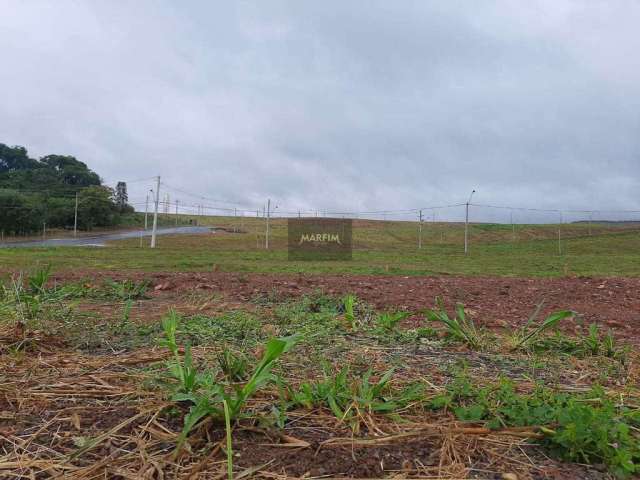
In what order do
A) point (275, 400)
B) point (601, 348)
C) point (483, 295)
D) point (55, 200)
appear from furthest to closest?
point (55, 200)
point (483, 295)
point (601, 348)
point (275, 400)

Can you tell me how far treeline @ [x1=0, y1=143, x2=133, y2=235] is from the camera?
38.7 m

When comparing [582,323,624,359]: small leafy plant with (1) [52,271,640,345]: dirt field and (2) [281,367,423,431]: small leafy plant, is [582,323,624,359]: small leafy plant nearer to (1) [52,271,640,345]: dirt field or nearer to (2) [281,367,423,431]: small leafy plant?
(1) [52,271,640,345]: dirt field

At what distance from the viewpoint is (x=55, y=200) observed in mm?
43781

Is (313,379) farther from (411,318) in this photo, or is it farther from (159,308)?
(159,308)

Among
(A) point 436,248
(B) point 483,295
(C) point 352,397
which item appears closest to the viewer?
(C) point 352,397

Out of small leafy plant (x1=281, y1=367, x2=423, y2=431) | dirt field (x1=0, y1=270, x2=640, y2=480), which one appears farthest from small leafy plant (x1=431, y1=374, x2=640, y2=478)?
small leafy plant (x1=281, y1=367, x2=423, y2=431)

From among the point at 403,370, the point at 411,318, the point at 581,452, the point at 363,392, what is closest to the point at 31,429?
the point at 363,392

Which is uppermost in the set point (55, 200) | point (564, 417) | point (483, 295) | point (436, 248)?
point (55, 200)

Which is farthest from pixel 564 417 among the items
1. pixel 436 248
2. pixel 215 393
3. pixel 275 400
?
pixel 436 248

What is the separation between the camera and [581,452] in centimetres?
138

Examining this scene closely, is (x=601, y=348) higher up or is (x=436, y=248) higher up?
(x=601, y=348)

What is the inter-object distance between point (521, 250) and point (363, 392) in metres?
28.6

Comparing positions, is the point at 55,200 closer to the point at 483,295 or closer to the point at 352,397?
the point at 483,295

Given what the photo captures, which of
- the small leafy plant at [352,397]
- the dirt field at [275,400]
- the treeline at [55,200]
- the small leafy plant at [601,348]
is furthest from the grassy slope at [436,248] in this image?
the small leafy plant at [352,397]
